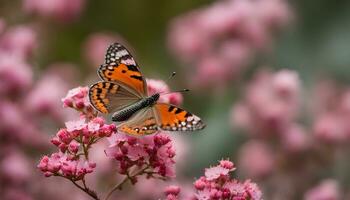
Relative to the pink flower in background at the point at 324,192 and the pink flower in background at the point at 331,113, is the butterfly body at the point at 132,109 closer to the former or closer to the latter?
the pink flower in background at the point at 324,192

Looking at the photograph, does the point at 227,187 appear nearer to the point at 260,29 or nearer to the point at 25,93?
the point at 25,93

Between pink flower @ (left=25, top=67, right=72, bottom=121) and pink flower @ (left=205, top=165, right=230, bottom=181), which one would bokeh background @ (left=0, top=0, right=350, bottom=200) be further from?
pink flower @ (left=205, top=165, right=230, bottom=181)

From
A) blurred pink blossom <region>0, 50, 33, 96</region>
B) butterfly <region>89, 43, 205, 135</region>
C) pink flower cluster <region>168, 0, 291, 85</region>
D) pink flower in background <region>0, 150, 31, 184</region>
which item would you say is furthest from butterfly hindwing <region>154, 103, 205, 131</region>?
pink flower cluster <region>168, 0, 291, 85</region>

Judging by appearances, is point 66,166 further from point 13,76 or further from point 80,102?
point 13,76

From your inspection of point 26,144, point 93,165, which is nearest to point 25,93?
point 26,144

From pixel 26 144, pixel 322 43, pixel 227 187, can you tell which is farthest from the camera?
pixel 322 43

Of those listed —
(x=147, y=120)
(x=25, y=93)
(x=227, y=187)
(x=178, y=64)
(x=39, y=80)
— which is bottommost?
(x=227, y=187)

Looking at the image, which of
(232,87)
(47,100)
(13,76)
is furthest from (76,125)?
(232,87)
